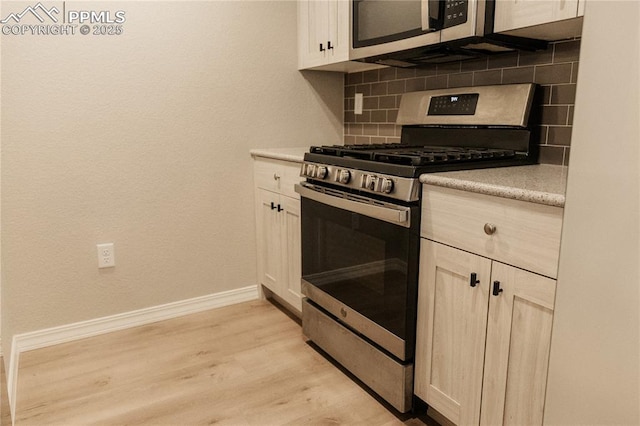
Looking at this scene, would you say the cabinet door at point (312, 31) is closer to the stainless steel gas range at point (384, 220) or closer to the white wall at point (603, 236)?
the stainless steel gas range at point (384, 220)

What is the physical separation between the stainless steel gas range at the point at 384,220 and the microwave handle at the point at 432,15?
404 mm

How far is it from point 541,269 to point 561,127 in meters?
0.83

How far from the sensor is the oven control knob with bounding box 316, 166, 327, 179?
1938 millimetres

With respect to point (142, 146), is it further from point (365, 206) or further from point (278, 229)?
point (365, 206)

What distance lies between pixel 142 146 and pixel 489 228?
1761mm

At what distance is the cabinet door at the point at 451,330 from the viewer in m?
1.39

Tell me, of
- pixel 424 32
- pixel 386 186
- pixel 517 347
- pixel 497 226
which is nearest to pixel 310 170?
pixel 386 186

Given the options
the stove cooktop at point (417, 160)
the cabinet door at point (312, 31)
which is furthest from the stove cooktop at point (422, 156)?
the cabinet door at point (312, 31)

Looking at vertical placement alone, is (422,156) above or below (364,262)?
A: above

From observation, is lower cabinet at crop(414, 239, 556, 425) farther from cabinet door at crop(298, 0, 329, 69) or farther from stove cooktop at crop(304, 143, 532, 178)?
cabinet door at crop(298, 0, 329, 69)

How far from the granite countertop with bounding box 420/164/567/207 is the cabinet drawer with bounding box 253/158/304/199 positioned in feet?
2.99

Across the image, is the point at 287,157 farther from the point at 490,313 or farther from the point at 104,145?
the point at 490,313

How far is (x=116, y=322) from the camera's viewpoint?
2.43 metres

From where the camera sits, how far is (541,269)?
3.92 feet
